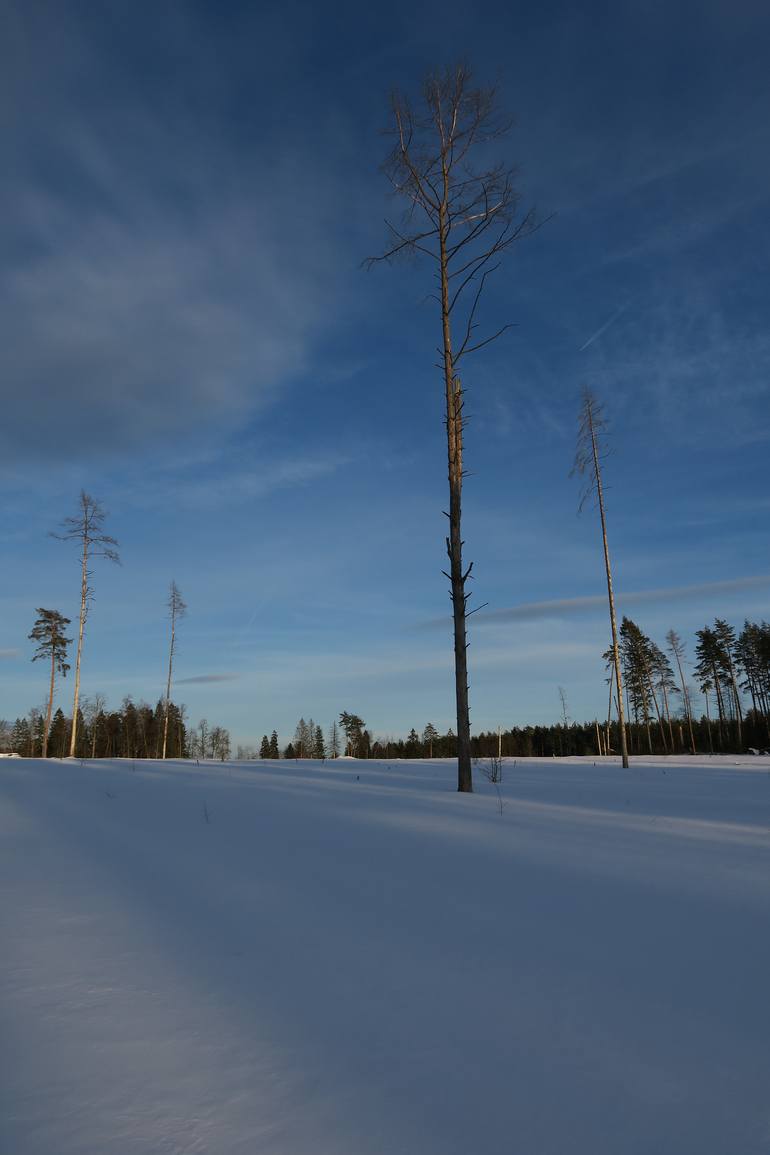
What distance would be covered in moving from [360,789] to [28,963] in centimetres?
644

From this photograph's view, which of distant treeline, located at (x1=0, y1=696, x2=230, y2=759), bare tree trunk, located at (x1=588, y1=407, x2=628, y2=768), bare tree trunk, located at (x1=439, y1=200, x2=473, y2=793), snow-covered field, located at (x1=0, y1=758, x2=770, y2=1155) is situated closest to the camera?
snow-covered field, located at (x1=0, y1=758, x2=770, y2=1155)

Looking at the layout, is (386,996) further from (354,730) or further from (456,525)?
(354,730)

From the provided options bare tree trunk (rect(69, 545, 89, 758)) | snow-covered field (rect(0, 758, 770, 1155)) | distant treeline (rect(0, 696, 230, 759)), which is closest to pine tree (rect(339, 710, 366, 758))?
distant treeline (rect(0, 696, 230, 759))

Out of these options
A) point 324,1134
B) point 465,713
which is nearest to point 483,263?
A: point 465,713

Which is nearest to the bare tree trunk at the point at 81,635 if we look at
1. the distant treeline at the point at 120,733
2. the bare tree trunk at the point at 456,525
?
the bare tree trunk at the point at 456,525

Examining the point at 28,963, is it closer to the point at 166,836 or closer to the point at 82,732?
the point at 166,836

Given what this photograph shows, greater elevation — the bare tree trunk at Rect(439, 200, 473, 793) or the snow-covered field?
the bare tree trunk at Rect(439, 200, 473, 793)

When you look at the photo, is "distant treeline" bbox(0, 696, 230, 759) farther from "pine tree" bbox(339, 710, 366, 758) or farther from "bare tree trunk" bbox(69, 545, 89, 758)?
"bare tree trunk" bbox(69, 545, 89, 758)

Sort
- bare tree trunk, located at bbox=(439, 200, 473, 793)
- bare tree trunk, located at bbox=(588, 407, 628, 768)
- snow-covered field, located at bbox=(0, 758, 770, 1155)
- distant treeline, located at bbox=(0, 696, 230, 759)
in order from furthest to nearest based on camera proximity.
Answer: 1. distant treeline, located at bbox=(0, 696, 230, 759)
2. bare tree trunk, located at bbox=(588, 407, 628, 768)
3. bare tree trunk, located at bbox=(439, 200, 473, 793)
4. snow-covered field, located at bbox=(0, 758, 770, 1155)

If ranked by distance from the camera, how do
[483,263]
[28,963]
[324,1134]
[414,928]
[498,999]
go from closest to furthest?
[324,1134], [498,999], [28,963], [414,928], [483,263]

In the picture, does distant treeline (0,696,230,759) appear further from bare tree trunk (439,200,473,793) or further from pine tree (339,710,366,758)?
bare tree trunk (439,200,473,793)

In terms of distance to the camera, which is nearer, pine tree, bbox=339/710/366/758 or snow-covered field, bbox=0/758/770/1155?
snow-covered field, bbox=0/758/770/1155

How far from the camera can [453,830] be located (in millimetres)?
5266

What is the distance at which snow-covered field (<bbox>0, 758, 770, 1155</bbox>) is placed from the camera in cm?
156
